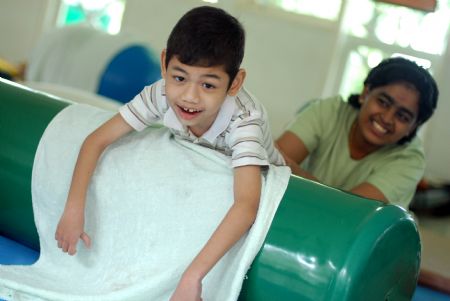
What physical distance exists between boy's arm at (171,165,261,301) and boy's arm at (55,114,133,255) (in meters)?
0.27

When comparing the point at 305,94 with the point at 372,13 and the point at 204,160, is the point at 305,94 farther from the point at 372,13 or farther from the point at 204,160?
the point at 204,160

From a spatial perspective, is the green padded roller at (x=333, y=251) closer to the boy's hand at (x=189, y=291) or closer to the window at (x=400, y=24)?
the boy's hand at (x=189, y=291)

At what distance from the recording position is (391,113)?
5.86 ft

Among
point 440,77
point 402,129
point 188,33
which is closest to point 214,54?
point 188,33

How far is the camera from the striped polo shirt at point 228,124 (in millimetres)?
1235

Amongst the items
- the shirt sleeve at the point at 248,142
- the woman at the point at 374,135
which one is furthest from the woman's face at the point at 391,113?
the shirt sleeve at the point at 248,142

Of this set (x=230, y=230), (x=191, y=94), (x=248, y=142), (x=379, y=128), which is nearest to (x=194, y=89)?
(x=191, y=94)

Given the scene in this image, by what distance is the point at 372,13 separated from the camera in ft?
12.6

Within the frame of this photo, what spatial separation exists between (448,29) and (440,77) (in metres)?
0.26

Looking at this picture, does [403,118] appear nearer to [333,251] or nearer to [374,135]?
[374,135]

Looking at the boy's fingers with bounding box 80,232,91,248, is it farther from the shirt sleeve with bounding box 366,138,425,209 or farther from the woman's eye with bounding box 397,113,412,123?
the woman's eye with bounding box 397,113,412,123

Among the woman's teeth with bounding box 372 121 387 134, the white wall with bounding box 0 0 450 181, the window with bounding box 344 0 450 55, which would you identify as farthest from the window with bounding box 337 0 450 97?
the woman's teeth with bounding box 372 121 387 134

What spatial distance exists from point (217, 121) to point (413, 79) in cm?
72

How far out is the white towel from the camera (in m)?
1.24
